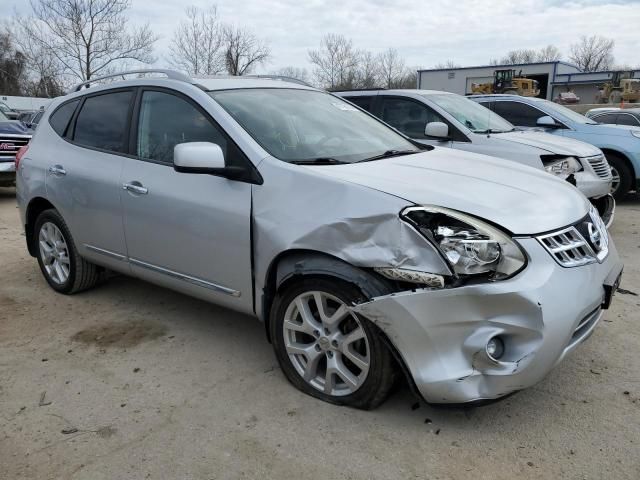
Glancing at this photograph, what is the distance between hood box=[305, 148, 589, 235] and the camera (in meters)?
2.54

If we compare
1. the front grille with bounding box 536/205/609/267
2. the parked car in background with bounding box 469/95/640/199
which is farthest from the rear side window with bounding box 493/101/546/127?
the front grille with bounding box 536/205/609/267

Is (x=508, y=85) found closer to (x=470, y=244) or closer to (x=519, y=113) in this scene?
(x=519, y=113)

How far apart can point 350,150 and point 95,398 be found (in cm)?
208

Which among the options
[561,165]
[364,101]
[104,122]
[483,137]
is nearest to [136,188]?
[104,122]

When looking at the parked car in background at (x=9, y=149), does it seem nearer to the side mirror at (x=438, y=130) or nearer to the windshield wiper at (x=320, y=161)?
the side mirror at (x=438, y=130)

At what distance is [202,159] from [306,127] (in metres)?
0.81

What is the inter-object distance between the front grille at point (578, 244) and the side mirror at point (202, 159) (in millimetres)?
1645

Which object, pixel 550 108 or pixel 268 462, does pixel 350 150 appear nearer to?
pixel 268 462

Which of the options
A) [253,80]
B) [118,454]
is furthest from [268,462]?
[253,80]

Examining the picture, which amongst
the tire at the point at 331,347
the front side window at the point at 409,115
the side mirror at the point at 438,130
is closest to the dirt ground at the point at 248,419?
the tire at the point at 331,347

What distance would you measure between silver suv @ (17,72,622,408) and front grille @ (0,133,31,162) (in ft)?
21.1

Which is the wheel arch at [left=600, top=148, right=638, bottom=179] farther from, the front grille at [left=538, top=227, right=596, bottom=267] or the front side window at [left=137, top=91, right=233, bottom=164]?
the front side window at [left=137, top=91, right=233, bottom=164]

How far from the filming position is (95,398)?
10.0ft

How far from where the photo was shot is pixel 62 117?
4.59 metres
